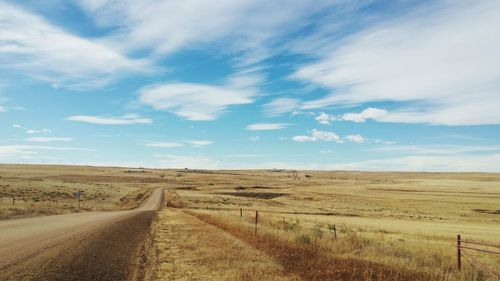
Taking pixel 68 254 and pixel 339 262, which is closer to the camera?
pixel 339 262

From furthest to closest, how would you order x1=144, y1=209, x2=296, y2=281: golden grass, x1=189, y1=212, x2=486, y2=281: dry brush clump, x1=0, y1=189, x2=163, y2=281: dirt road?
x1=144, y1=209, x2=296, y2=281: golden grass
x1=0, y1=189, x2=163, y2=281: dirt road
x1=189, y1=212, x2=486, y2=281: dry brush clump

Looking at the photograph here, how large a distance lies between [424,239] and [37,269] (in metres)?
28.6

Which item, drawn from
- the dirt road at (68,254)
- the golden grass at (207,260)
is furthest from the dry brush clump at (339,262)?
the dirt road at (68,254)

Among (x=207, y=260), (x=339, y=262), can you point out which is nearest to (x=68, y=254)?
(x=207, y=260)

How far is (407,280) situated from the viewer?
12.2m

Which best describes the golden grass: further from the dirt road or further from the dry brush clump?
the dirt road

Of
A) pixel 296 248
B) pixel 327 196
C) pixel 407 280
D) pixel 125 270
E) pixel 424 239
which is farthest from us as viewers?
pixel 327 196

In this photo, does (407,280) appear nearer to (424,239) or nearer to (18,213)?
(424,239)

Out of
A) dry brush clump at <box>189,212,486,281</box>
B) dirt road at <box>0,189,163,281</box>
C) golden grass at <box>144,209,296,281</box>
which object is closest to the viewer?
dry brush clump at <box>189,212,486,281</box>

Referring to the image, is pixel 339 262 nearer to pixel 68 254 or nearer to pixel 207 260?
pixel 207 260

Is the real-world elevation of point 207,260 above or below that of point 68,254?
below

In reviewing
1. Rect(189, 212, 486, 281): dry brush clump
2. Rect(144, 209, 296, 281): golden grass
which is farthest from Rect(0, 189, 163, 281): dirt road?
Rect(189, 212, 486, 281): dry brush clump

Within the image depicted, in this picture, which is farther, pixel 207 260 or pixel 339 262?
pixel 207 260

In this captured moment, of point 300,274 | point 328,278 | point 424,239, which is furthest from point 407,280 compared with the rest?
point 424,239
